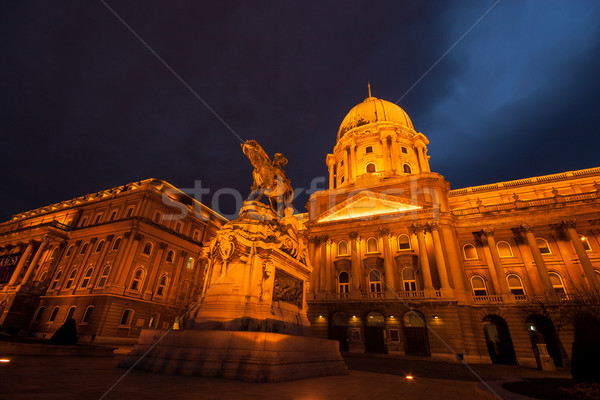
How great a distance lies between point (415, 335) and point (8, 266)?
4952cm

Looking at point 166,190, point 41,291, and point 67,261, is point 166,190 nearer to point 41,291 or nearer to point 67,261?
point 67,261

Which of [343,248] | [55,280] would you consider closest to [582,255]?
[343,248]

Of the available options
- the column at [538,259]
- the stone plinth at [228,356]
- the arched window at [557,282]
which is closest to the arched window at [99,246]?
the stone plinth at [228,356]

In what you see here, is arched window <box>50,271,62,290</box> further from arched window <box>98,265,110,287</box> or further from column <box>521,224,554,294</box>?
column <box>521,224,554,294</box>

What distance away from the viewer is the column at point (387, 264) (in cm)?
2797

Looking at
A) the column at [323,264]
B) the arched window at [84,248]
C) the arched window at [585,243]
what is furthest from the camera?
the arched window at [84,248]

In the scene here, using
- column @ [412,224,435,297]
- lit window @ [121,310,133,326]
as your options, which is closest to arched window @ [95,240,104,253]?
lit window @ [121,310,133,326]

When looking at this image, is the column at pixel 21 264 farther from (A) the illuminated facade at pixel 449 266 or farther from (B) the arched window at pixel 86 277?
(A) the illuminated facade at pixel 449 266

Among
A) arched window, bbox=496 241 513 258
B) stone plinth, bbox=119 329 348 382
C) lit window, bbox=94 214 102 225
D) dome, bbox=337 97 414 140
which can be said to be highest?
dome, bbox=337 97 414 140

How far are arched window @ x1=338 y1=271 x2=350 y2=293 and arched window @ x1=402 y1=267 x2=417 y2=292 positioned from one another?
6.12 meters

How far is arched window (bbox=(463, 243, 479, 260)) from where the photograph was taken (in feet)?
99.6

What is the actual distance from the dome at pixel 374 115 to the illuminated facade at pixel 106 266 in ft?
104

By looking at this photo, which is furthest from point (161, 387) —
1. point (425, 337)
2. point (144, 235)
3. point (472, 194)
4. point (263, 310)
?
point (472, 194)

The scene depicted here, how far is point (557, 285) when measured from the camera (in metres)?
27.1
